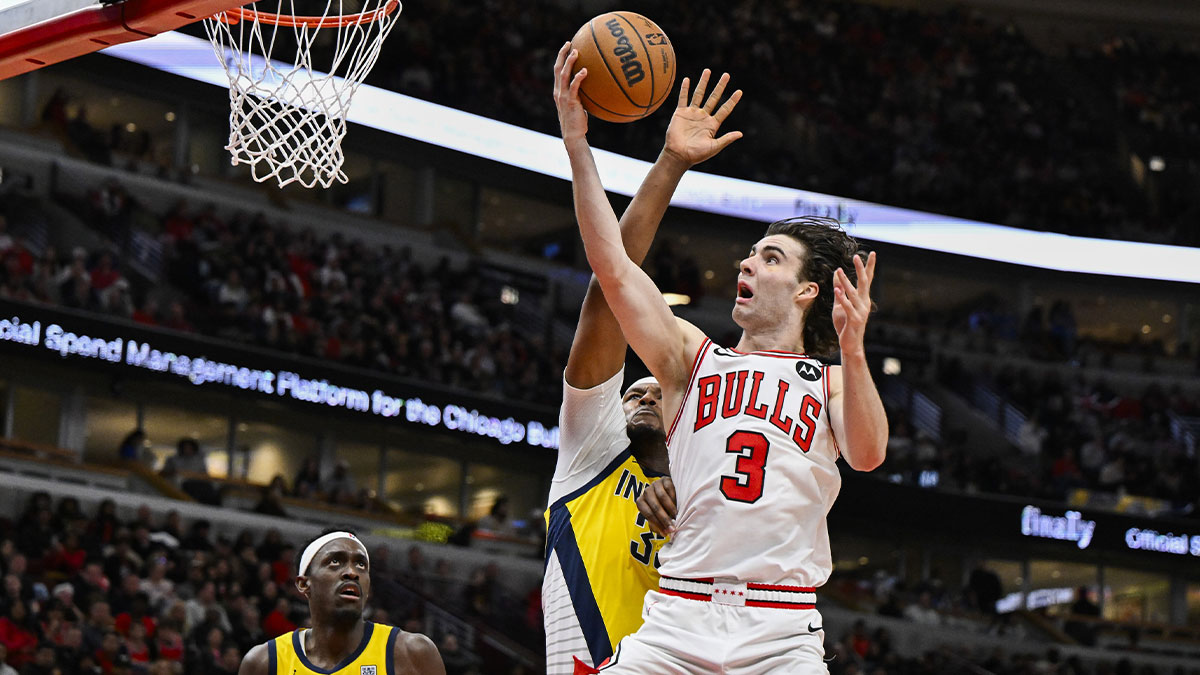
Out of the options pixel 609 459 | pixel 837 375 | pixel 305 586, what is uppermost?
pixel 837 375

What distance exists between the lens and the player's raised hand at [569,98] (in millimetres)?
3977

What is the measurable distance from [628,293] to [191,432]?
752 inches

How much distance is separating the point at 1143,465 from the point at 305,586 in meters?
23.1

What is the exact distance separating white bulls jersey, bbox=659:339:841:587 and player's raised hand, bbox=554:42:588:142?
75cm

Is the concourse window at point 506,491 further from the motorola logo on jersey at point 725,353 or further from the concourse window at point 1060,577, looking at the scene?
the motorola logo on jersey at point 725,353

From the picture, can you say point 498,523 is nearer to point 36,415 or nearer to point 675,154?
point 36,415

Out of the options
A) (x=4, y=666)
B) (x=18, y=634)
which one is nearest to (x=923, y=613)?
(x=18, y=634)

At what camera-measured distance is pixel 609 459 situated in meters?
4.70

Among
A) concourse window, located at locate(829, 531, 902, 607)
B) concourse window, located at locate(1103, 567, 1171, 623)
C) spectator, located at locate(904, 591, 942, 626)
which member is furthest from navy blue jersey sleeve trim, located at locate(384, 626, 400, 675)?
concourse window, located at locate(1103, 567, 1171, 623)

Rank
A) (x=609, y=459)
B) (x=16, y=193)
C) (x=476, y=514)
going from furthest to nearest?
(x=476, y=514), (x=16, y=193), (x=609, y=459)

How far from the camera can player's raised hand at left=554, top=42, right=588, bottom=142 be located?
157 inches

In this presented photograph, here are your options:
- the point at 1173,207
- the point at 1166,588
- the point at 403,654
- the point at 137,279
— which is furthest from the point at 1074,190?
the point at 403,654

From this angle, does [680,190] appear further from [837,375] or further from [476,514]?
[837,375]

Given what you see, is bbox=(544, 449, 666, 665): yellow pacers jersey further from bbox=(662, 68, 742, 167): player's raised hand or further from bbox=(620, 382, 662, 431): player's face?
bbox=(662, 68, 742, 167): player's raised hand
